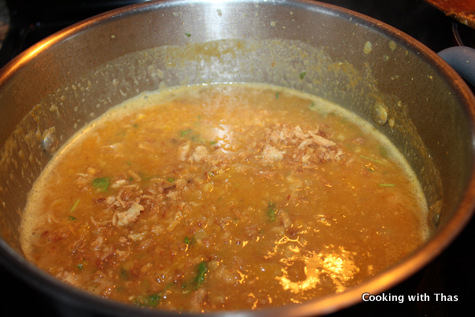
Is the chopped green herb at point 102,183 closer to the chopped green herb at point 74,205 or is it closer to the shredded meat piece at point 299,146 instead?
the chopped green herb at point 74,205

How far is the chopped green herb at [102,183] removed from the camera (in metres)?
2.16

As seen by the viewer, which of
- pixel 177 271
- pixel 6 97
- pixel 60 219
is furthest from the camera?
pixel 60 219

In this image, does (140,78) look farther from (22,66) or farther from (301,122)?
(301,122)

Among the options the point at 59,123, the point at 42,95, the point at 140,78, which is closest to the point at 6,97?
the point at 42,95

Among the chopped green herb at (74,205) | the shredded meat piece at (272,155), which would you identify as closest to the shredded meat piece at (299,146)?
the shredded meat piece at (272,155)

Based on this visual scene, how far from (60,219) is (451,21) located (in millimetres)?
2431

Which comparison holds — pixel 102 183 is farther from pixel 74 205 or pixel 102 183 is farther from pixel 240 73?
pixel 240 73

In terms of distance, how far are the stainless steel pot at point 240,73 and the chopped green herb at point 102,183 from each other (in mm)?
340

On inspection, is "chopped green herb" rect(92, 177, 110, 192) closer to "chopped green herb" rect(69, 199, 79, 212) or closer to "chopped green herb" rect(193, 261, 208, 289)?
"chopped green herb" rect(69, 199, 79, 212)

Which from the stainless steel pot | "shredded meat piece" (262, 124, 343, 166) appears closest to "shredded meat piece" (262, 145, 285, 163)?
"shredded meat piece" (262, 124, 343, 166)

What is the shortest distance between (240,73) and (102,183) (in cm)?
128

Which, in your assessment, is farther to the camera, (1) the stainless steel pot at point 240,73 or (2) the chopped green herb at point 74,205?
(2) the chopped green herb at point 74,205

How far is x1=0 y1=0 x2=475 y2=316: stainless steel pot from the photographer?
1.90 meters

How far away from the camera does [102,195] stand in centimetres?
212
